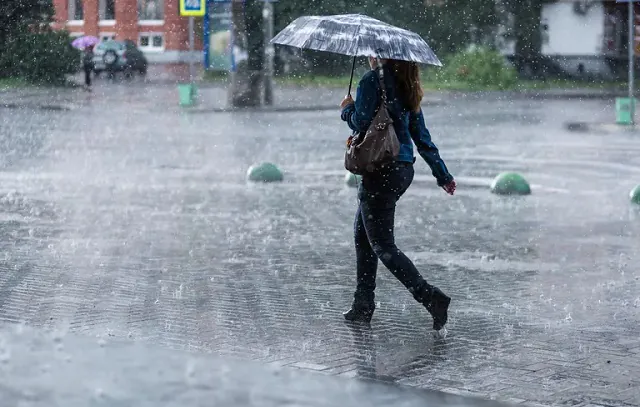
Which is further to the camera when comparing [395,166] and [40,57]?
[40,57]

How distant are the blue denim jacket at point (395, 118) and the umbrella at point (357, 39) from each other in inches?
6.5

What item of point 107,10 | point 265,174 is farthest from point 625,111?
point 107,10

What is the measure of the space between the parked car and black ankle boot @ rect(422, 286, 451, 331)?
47584 mm

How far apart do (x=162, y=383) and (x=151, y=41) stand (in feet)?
202

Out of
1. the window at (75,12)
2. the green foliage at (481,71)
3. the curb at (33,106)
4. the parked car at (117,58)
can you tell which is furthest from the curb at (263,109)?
the window at (75,12)

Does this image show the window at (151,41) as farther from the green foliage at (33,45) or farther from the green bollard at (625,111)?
the green bollard at (625,111)

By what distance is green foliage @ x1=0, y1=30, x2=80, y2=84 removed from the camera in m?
46.2

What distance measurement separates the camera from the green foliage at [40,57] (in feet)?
152

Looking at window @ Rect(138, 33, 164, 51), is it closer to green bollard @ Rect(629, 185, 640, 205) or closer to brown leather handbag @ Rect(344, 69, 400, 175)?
green bollard @ Rect(629, 185, 640, 205)

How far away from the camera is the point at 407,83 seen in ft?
24.6

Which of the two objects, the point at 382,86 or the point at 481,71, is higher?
the point at 382,86

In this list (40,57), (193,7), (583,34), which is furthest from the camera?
(583,34)

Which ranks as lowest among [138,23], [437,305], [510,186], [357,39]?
[138,23]

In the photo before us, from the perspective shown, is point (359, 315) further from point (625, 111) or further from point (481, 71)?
point (481, 71)
